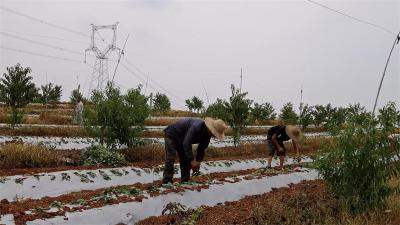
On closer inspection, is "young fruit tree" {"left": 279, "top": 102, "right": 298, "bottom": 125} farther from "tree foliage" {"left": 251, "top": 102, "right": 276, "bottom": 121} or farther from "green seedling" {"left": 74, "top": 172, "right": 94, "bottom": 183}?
"green seedling" {"left": 74, "top": 172, "right": 94, "bottom": 183}

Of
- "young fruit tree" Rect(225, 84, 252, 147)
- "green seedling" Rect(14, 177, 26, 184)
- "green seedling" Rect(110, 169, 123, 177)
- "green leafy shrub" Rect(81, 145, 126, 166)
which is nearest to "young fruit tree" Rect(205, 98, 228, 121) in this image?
"young fruit tree" Rect(225, 84, 252, 147)

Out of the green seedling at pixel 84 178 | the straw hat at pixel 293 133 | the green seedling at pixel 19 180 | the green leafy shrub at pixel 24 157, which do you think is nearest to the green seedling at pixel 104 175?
the green seedling at pixel 84 178

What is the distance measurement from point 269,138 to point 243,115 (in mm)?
6628

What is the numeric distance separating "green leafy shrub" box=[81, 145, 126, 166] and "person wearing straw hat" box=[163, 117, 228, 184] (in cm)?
373

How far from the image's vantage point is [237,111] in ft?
63.5

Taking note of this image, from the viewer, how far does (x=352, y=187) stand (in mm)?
7559

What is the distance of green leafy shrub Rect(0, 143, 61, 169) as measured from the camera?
11.1 meters

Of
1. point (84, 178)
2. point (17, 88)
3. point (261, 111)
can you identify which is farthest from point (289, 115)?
point (84, 178)

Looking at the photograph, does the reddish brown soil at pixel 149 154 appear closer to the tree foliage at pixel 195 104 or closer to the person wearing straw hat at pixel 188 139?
the person wearing straw hat at pixel 188 139

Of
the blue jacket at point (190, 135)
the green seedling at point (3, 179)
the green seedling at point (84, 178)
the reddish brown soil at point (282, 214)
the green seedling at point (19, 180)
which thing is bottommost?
the reddish brown soil at point (282, 214)

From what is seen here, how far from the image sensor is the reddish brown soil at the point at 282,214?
645cm

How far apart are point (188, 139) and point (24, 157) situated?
5088 millimetres

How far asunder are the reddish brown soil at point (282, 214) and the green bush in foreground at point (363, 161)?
31 cm

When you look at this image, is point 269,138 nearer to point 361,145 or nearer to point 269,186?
point 269,186
